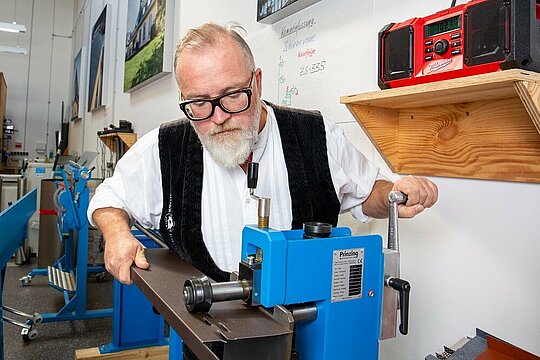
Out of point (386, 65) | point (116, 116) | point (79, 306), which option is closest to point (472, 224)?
point (386, 65)

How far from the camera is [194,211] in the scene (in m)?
1.30

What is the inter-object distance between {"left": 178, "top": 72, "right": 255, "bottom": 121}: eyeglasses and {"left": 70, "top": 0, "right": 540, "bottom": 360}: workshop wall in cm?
49

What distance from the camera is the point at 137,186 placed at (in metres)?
1.37

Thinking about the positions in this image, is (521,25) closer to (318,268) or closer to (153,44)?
(318,268)

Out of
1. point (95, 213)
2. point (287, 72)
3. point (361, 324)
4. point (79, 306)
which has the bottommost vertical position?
point (79, 306)

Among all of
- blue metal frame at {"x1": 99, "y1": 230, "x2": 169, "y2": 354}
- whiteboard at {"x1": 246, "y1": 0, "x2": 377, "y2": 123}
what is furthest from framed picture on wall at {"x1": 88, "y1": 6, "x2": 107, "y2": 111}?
whiteboard at {"x1": 246, "y1": 0, "x2": 377, "y2": 123}

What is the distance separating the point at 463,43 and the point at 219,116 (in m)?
0.62

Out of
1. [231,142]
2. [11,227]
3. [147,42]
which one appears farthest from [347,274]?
[147,42]

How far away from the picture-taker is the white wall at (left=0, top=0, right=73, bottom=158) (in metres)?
7.83

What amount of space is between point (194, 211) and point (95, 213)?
11.8 inches

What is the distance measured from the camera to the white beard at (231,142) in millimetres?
1224

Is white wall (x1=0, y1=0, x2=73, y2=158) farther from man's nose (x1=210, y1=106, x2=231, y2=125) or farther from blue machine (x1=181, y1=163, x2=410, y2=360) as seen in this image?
blue machine (x1=181, y1=163, x2=410, y2=360)

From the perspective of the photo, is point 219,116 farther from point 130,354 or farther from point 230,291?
point 130,354

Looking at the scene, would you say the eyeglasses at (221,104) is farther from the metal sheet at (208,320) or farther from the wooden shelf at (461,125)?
the metal sheet at (208,320)
